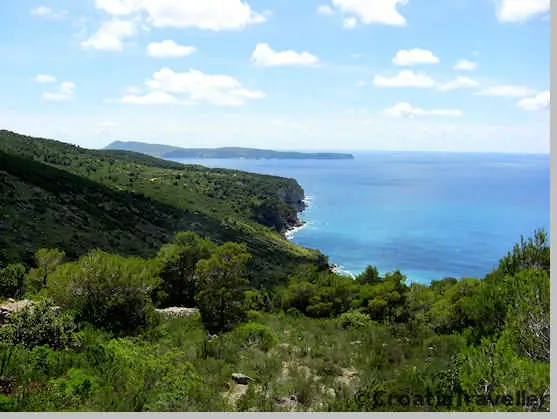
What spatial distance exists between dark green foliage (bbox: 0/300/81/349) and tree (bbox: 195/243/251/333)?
18.5ft

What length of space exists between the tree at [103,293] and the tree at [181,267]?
7.19 metres

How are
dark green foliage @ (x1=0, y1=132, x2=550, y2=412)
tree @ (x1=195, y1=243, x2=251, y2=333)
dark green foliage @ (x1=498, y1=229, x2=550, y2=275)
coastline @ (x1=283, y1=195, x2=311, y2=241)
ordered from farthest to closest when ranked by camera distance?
coastline @ (x1=283, y1=195, x2=311, y2=241), tree @ (x1=195, y1=243, x2=251, y2=333), dark green foliage @ (x1=498, y1=229, x2=550, y2=275), dark green foliage @ (x1=0, y1=132, x2=550, y2=412)

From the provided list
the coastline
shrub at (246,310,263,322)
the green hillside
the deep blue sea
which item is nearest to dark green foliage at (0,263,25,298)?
the green hillside

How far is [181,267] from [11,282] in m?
7.65

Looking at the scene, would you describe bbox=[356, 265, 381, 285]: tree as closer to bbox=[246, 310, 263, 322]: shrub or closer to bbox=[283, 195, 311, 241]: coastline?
bbox=[246, 310, 263, 322]: shrub

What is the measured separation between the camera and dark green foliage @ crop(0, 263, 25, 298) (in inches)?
722

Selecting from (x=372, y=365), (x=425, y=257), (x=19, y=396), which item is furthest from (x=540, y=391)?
(x=425, y=257)

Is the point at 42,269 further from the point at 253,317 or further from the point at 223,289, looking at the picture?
the point at 253,317

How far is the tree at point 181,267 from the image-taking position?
20.6m

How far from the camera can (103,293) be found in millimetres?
12898

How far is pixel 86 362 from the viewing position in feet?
29.9

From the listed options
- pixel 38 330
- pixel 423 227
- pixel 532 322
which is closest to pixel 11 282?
pixel 38 330

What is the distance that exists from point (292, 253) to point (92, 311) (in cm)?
6433

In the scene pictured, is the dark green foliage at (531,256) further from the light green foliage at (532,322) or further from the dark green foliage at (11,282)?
the dark green foliage at (11,282)
